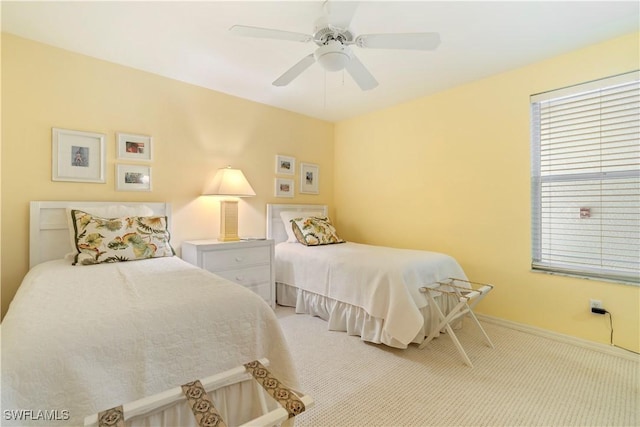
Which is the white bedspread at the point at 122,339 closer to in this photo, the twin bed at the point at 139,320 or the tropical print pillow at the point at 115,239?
the twin bed at the point at 139,320

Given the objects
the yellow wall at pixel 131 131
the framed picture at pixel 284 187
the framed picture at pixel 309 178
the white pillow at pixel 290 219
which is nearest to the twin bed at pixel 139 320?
the yellow wall at pixel 131 131

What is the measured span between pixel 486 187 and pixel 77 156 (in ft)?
11.7

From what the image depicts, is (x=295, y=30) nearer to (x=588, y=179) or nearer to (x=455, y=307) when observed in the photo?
(x=455, y=307)

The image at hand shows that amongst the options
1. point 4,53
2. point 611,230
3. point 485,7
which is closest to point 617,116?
point 611,230

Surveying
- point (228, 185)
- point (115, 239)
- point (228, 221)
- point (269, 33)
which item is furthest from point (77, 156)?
point (269, 33)

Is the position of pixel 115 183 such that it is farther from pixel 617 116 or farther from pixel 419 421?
pixel 617 116

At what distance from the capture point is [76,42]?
2215mm

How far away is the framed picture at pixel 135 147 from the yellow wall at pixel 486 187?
98.5 inches

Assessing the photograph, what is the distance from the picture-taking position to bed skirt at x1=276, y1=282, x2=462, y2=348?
7.32 ft

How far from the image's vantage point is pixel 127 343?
96 cm

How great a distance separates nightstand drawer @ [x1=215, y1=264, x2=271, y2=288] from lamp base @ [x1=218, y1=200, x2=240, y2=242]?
35 centimetres

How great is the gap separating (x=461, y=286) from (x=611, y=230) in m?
1.14

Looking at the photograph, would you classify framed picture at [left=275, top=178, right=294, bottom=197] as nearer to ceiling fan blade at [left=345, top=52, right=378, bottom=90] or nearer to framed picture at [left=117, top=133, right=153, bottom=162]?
framed picture at [left=117, top=133, right=153, bottom=162]

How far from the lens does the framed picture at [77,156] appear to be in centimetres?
227
